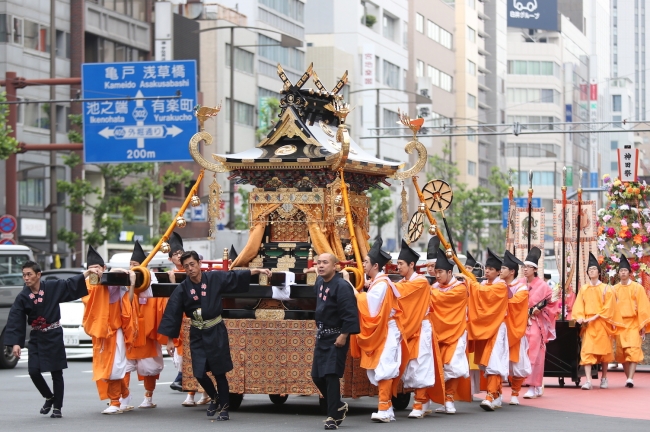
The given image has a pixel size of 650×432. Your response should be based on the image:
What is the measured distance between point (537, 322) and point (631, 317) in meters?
2.53

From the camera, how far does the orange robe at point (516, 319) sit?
16.3 metres

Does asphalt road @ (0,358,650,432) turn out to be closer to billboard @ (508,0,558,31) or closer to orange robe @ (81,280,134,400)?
orange robe @ (81,280,134,400)

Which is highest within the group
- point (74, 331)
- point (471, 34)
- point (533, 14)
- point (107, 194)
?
point (533, 14)

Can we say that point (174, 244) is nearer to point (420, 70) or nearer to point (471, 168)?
point (420, 70)

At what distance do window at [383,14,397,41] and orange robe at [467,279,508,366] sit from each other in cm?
5779

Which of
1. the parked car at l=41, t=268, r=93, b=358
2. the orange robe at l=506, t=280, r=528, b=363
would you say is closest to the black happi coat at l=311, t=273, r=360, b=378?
the orange robe at l=506, t=280, r=528, b=363

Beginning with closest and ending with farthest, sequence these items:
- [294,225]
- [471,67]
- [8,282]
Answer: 1. [294,225]
2. [8,282]
3. [471,67]

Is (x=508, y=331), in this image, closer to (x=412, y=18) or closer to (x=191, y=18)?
(x=191, y=18)

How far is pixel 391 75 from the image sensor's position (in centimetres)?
7231

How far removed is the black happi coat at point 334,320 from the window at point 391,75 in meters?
57.8

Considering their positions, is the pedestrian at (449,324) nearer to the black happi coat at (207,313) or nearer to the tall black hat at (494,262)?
the tall black hat at (494,262)

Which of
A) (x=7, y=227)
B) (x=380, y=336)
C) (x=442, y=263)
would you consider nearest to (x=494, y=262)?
(x=442, y=263)

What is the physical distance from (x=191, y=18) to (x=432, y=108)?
2765cm

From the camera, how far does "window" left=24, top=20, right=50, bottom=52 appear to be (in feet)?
148
